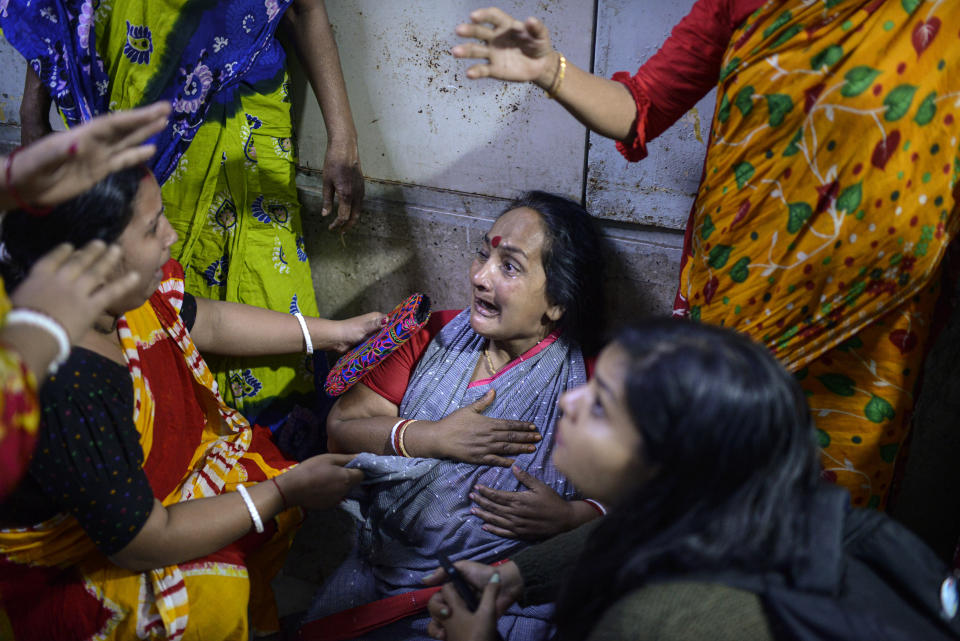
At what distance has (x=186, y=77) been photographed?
7.08 feet

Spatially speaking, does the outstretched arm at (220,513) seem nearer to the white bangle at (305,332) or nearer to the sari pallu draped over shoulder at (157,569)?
the sari pallu draped over shoulder at (157,569)

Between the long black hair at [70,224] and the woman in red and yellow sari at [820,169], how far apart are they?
724mm

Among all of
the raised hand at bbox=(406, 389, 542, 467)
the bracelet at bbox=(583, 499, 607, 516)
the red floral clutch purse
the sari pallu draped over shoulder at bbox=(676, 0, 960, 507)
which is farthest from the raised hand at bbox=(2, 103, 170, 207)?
the bracelet at bbox=(583, 499, 607, 516)

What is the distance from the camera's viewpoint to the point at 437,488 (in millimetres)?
2023

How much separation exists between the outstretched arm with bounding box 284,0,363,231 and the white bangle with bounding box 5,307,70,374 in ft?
4.50

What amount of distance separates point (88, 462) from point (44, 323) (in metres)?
0.55

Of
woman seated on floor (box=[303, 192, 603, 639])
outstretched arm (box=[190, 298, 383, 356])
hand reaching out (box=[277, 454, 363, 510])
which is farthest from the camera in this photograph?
outstretched arm (box=[190, 298, 383, 356])

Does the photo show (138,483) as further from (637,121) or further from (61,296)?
(637,121)

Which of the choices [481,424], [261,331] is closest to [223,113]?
[261,331]

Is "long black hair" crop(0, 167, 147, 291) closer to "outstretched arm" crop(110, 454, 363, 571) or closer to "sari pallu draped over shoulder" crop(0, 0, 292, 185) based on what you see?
"outstretched arm" crop(110, 454, 363, 571)

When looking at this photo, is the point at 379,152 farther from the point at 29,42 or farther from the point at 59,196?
the point at 59,196

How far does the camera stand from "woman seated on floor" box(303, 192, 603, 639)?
1.97 meters

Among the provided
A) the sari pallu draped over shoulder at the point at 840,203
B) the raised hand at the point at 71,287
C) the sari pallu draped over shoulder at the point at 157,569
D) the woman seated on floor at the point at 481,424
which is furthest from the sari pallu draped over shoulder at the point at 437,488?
the raised hand at the point at 71,287

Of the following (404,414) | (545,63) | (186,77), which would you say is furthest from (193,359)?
(545,63)
